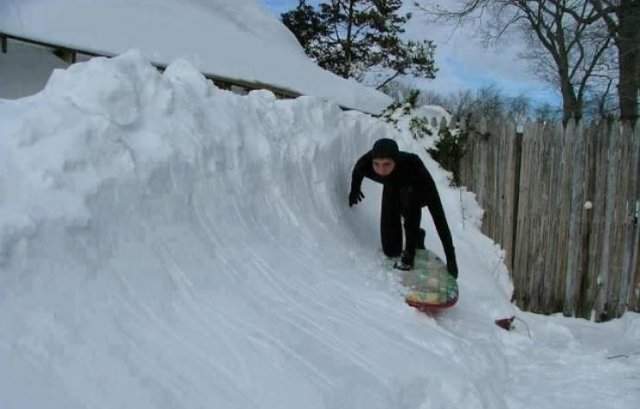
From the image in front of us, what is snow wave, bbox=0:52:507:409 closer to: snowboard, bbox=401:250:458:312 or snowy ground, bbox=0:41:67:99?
snowboard, bbox=401:250:458:312

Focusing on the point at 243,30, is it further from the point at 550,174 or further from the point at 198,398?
the point at 198,398

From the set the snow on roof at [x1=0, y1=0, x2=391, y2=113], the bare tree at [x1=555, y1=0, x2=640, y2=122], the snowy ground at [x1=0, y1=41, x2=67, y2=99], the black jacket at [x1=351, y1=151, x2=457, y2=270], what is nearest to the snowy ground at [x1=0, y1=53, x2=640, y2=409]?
the black jacket at [x1=351, y1=151, x2=457, y2=270]

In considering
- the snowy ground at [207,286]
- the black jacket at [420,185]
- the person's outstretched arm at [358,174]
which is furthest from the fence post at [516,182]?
the person's outstretched arm at [358,174]

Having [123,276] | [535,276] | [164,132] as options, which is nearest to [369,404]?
[123,276]

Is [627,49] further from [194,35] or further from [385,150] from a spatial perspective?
[385,150]

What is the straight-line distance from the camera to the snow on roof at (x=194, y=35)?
5.02 m

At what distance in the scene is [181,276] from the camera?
2.51 metres

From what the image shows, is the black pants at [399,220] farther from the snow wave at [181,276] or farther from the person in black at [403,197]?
the snow wave at [181,276]

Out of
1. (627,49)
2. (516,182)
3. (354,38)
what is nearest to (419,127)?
(516,182)

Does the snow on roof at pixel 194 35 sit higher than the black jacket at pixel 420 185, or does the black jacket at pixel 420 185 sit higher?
the snow on roof at pixel 194 35

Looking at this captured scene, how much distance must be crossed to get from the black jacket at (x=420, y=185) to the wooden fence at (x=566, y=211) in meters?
1.69

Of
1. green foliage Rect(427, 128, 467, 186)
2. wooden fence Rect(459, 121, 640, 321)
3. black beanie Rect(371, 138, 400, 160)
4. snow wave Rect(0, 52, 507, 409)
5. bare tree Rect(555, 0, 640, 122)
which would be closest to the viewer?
snow wave Rect(0, 52, 507, 409)

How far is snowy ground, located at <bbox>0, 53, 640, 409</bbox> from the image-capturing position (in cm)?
187

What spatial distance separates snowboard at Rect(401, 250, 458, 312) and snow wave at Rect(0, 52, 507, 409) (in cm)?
16
